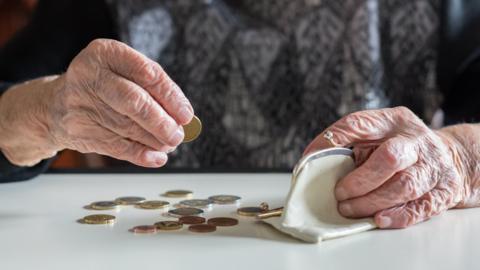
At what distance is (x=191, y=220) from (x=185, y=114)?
0.48 ft

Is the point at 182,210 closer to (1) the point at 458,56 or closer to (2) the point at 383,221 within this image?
(2) the point at 383,221

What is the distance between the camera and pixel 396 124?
0.90 meters

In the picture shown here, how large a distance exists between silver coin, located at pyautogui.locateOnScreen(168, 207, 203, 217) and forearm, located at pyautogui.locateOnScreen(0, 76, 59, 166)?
26cm

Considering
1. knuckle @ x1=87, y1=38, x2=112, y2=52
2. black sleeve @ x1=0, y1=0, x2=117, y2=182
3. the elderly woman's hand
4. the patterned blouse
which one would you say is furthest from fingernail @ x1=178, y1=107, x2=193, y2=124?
black sleeve @ x1=0, y1=0, x2=117, y2=182

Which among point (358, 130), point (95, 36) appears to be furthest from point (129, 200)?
point (95, 36)

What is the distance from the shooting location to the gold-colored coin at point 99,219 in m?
0.86

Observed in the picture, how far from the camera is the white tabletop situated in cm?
68

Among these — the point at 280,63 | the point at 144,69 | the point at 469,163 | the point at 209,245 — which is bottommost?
the point at 209,245

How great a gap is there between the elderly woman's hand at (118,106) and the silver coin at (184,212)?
0.08m

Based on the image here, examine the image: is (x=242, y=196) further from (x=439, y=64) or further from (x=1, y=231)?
(x=439, y=64)

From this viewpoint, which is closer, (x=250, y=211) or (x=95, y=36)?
(x=250, y=211)

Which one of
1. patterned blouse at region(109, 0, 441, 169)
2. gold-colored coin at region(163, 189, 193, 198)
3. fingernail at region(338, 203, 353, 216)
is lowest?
fingernail at region(338, 203, 353, 216)

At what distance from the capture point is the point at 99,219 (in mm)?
865

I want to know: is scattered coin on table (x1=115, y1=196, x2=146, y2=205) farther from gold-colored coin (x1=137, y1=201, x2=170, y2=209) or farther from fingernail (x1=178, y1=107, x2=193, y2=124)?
fingernail (x1=178, y1=107, x2=193, y2=124)
